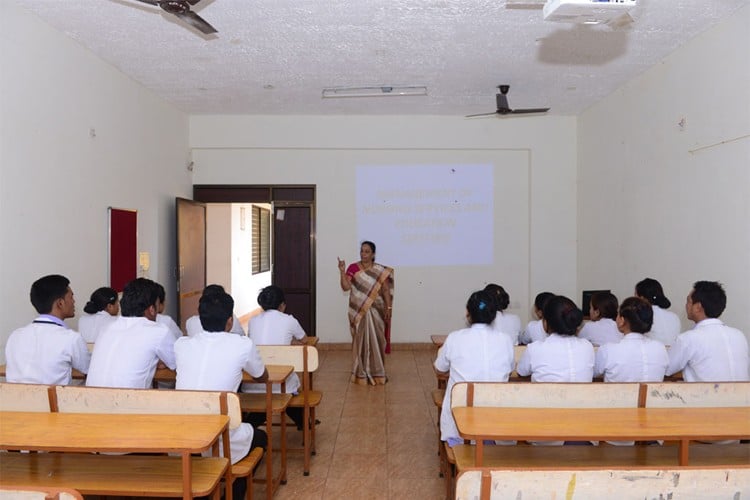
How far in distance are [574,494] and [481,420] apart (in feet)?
1.85

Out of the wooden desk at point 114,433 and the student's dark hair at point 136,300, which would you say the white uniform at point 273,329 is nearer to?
the student's dark hair at point 136,300

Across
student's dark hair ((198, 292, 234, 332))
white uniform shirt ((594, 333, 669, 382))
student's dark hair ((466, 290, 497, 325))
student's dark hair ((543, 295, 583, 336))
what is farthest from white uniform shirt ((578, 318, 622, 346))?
student's dark hair ((198, 292, 234, 332))

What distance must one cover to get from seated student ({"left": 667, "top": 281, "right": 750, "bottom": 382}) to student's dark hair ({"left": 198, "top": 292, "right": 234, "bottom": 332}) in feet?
7.55

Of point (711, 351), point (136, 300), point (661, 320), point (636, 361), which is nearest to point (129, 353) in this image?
point (136, 300)

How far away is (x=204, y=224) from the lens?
7363 mm

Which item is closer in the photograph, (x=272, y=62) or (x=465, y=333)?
(x=465, y=333)

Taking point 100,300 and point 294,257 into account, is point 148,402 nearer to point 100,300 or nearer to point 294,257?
point 100,300

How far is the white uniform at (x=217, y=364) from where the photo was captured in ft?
8.23

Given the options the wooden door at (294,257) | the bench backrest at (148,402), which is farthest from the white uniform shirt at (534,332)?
the wooden door at (294,257)

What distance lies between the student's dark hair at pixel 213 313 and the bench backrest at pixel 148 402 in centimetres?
47

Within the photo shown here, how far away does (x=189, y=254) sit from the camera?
22.1ft

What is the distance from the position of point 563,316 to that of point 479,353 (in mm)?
446

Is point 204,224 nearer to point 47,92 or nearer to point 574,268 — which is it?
point 47,92

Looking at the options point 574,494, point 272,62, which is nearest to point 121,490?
point 574,494
